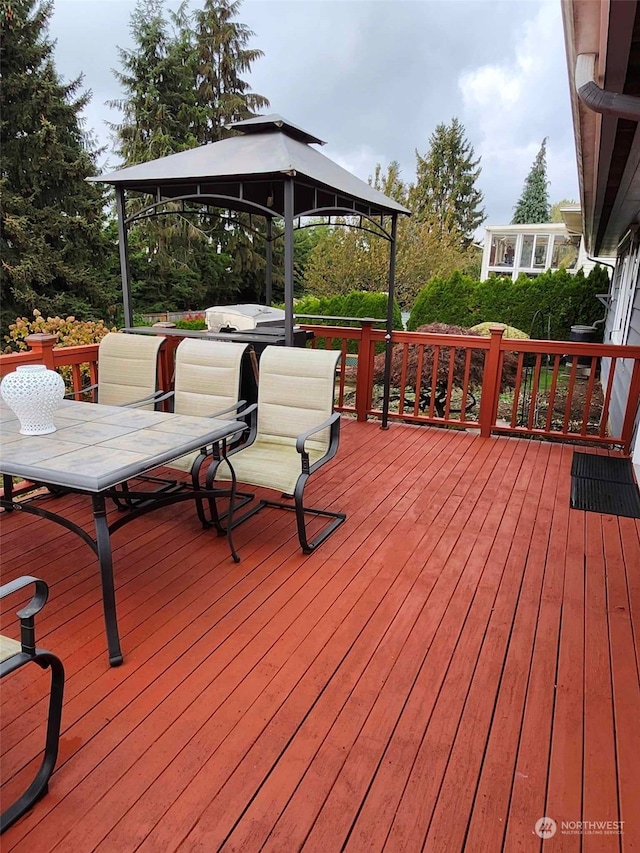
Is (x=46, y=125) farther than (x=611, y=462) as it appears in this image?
Yes

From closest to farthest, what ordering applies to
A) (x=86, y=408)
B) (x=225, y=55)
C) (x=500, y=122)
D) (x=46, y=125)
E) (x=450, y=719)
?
1. (x=450, y=719)
2. (x=86, y=408)
3. (x=46, y=125)
4. (x=225, y=55)
5. (x=500, y=122)

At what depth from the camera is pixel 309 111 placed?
1891 centimetres

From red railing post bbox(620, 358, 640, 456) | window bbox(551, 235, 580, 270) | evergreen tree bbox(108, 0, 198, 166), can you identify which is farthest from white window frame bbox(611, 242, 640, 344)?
evergreen tree bbox(108, 0, 198, 166)

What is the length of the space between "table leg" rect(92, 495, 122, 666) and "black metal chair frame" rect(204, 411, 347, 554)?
34.2 inches

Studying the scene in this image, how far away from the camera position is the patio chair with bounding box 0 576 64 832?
1.37m

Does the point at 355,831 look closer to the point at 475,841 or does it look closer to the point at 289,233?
the point at 475,841

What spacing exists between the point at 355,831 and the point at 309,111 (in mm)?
21121

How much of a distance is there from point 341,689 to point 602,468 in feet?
10.6

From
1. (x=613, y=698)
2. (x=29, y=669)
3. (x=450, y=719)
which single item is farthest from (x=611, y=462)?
(x=29, y=669)

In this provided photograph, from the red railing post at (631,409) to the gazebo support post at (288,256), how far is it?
2769 mm

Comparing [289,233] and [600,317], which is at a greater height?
[289,233]

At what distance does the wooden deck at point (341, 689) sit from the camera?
1.51m

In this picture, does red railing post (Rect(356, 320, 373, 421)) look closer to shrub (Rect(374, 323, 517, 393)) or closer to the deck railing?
the deck railing

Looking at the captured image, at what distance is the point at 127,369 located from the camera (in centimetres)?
379
